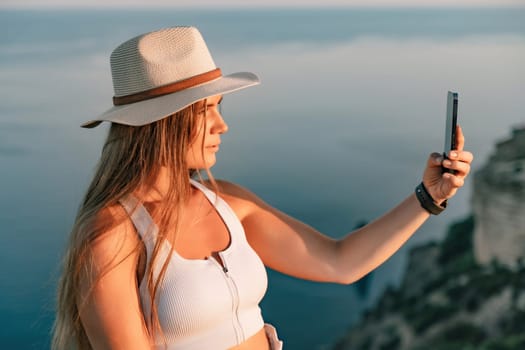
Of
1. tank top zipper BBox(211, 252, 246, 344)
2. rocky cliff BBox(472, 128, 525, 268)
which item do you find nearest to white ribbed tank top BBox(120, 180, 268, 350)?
tank top zipper BBox(211, 252, 246, 344)

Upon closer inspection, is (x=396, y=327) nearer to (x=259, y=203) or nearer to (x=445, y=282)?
(x=445, y=282)

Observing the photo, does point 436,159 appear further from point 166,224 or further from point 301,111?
point 301,111

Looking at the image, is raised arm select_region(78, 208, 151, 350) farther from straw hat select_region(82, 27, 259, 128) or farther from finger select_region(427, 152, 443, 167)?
finger select_region(427, 152, 443, 167)

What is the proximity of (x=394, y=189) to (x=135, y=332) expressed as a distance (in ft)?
136

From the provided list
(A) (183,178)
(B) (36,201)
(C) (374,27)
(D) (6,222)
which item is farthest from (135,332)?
(C) (374,27)

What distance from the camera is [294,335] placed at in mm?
33781

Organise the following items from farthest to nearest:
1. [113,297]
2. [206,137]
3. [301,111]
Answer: [301,111], [206,137], [113,297]

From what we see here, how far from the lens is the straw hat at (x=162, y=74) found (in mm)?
1364

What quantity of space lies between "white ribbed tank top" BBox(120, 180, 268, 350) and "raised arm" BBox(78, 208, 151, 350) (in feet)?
0.10

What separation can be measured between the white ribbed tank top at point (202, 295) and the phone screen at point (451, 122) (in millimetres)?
389

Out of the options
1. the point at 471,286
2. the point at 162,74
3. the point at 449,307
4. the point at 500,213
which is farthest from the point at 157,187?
the point at 500,213

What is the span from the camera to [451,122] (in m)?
1.45

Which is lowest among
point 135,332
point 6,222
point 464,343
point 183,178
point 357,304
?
point 357,304

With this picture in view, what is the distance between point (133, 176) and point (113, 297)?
20cm
